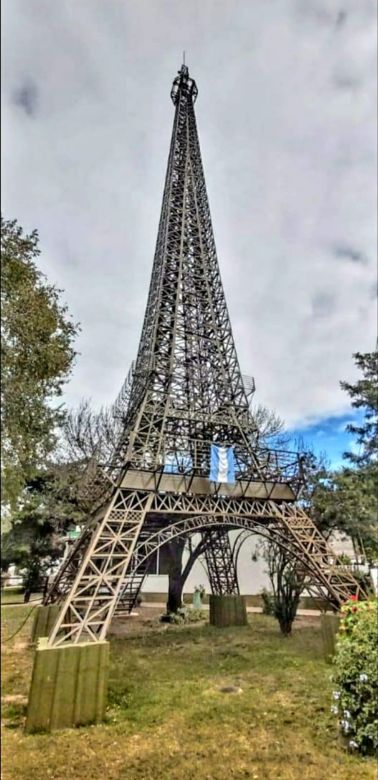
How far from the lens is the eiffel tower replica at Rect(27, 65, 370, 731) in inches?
174

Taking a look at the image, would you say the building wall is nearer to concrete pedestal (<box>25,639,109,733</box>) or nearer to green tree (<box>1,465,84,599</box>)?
concrete pedestal (<box>25,639,109,733</box>)

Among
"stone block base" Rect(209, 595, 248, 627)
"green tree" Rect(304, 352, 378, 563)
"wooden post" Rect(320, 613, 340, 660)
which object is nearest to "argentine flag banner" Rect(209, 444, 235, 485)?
"wooden post" Rect(320, 613, 340, 660)

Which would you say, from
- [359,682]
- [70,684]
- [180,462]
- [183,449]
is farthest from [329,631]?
[70,684]

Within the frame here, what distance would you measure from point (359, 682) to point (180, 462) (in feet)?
14.2

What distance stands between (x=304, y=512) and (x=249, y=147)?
5.80 m

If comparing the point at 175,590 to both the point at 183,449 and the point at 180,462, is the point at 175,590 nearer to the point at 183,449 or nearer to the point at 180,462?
the point at 180,462

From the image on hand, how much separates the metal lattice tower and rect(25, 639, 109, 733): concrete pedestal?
36 cm

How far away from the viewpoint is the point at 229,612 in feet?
29.8

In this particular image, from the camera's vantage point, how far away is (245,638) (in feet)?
25.2

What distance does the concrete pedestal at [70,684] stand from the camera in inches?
107

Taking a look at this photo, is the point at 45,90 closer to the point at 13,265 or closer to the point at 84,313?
the point at 13,265

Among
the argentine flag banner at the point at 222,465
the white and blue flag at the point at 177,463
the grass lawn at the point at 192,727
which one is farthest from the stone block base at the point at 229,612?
the white and blue flag at the point at 177,463

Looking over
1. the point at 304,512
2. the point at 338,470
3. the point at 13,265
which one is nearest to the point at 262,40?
the point at 13,265

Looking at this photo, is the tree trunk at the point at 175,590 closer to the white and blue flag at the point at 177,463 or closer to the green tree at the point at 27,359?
the white and blue flag at the point at 177,463
